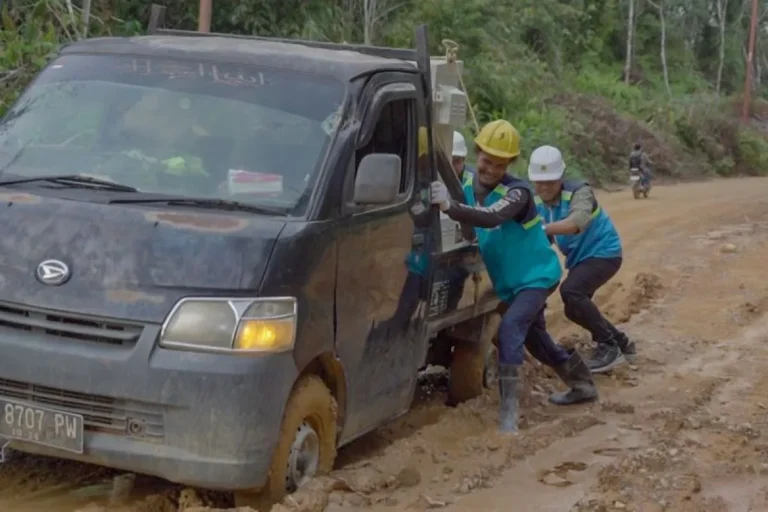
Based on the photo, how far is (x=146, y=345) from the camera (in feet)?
15.7

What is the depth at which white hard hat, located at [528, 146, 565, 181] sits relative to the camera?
8.10 metres

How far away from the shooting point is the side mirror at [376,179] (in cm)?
546

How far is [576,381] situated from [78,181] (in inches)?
152

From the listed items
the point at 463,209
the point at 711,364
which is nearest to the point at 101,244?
the point at 463,209

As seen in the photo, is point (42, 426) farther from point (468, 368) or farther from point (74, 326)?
point (468, 368)

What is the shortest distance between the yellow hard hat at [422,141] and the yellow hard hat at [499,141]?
0.71 m

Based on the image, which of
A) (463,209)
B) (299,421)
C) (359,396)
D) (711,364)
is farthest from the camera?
(711,364)

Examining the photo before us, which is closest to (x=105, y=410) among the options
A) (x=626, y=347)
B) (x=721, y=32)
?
(x=626, y=347)

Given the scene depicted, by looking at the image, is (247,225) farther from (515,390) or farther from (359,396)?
(515,390)

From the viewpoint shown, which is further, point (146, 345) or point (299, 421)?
point (299, 421)

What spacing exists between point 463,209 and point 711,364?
3.67 m

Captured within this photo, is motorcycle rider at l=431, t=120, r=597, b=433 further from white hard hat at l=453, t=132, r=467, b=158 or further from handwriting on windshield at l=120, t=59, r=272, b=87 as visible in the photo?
handwriting on windshield at l=120, t=59, r=272, b=87

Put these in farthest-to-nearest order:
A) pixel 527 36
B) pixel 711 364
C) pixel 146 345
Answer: pixel 527 36 → pixel 711 364 → pixel 146 345

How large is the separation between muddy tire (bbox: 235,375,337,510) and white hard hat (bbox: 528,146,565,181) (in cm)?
307
